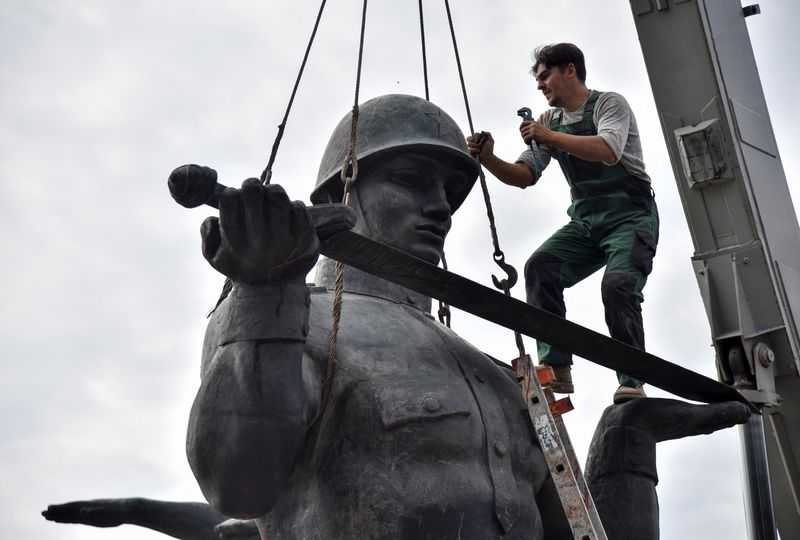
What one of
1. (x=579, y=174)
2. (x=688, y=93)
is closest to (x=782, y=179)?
(x=688, y=93)

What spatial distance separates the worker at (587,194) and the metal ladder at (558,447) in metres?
0.58

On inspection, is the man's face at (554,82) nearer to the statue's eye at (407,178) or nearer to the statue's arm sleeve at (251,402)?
the statue's eye at (407,178)

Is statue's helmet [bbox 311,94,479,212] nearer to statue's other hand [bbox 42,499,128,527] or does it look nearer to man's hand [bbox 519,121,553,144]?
man's hand [bbox 519,121,553,144]

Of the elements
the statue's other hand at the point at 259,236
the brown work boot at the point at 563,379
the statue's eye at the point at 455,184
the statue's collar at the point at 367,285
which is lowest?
the brown work boot at the point at 563,379

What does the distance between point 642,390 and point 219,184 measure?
8.48 ft

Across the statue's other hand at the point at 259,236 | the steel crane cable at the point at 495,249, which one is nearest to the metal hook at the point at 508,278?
the steel crane cable at the point at 495,249

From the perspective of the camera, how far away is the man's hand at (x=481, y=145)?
693cm

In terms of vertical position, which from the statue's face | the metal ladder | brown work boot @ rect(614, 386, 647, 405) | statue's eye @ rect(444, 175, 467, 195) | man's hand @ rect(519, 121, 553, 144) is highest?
man's hand @ rect(519, 121, 553, 144)

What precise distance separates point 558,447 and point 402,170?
5.09 feet

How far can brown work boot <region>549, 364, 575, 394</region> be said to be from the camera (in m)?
6.54

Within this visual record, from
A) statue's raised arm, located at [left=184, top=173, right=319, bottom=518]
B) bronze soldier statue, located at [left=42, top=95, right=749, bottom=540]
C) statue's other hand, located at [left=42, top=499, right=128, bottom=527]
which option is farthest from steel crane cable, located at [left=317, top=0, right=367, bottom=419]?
statue's other hand, located at [left=42, top=499, right=128, bottom=527]

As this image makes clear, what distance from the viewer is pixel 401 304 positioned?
21.0ft

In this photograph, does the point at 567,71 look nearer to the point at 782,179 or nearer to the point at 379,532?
the point at 782,179

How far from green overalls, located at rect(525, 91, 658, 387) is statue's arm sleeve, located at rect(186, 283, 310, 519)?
1.81 metres
